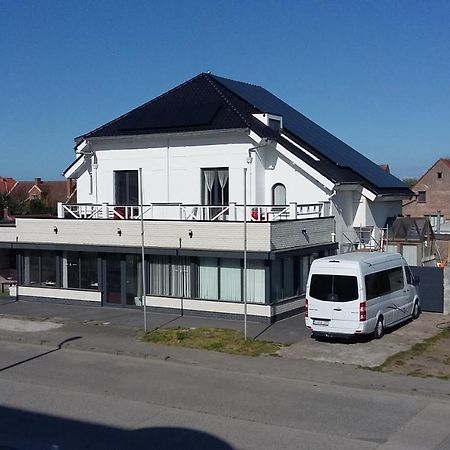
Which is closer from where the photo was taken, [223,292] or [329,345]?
[329,345]

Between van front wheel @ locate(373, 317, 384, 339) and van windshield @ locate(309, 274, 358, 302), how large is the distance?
1.31 meters

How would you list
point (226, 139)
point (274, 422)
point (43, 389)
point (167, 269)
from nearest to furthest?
point (274, 422) → point (43, 389) → point (167, 269) → point (226, 139)

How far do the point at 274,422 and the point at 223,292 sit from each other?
11.4 m

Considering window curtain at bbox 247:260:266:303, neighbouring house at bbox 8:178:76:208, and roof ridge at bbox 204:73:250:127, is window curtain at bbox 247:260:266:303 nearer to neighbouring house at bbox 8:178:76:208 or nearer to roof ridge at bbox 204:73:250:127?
roof ridge at bbox 204:73:250:127

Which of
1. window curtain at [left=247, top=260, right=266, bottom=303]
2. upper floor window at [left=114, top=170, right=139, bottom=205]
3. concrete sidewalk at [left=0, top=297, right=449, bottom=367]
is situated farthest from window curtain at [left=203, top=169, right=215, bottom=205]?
window curtain at [left=247, top=260, right=266, bottom=303]

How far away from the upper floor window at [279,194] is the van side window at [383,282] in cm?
739

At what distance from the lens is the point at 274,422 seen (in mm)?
11695

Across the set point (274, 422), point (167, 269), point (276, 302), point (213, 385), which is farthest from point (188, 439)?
point (167, 269)

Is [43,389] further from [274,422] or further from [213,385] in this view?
[274,422]

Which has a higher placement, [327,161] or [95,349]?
[327,161]

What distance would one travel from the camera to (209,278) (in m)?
23.3

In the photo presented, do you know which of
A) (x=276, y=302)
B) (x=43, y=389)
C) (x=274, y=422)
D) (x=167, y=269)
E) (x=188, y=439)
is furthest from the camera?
(x=167, y=269)

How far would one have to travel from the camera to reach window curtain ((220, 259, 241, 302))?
74.7 ft

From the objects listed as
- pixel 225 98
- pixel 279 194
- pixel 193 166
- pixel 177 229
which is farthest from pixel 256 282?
pixel 225 98
